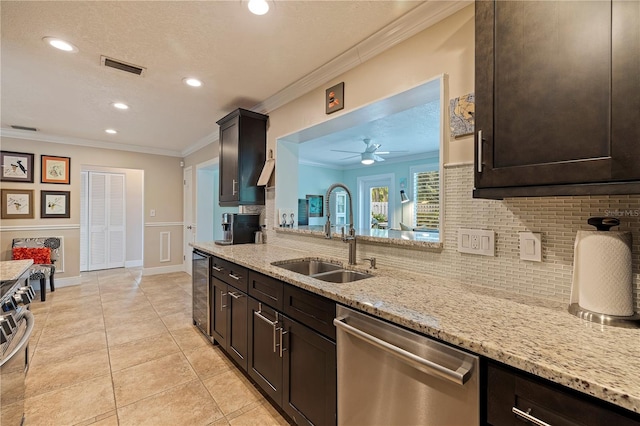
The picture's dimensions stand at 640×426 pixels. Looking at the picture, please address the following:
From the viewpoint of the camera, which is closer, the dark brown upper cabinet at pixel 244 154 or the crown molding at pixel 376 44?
the crown molding at pixel 376 44

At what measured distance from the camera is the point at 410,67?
1.78 meters

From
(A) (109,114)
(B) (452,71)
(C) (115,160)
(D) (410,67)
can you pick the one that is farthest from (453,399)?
(C) (115,160)

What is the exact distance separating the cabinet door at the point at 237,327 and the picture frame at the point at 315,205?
4.96 meters

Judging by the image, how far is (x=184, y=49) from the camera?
2094mm

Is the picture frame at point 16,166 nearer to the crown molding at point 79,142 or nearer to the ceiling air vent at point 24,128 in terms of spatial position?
the crown molding at point 79,142

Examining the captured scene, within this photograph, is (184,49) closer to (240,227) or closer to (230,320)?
(240,227)

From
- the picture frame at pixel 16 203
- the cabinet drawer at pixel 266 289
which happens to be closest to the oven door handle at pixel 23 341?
the cabinet drawer at pixel 266 289

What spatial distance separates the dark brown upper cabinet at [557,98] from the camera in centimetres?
84

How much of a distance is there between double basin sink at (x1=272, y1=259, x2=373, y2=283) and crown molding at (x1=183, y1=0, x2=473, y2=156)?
148 centimetres

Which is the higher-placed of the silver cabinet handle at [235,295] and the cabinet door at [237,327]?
the silver cabinet handle at [235,295]

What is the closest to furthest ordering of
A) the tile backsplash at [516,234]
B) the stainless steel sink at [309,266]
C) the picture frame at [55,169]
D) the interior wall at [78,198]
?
the tile backsplash at [516,234]
the stainless steel sink at [309,266]
the interior wall at [78,198]
the picture frame at [55,169]

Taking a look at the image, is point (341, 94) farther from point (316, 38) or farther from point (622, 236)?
point (622, 236)

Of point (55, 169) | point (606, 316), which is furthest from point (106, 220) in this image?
point (606, 316)

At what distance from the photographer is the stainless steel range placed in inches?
45.3
